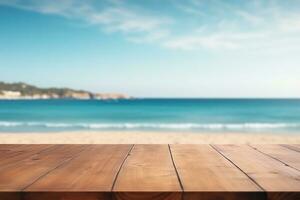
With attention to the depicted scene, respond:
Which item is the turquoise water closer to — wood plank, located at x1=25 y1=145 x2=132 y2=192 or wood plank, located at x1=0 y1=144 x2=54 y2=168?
wood plank, located at x1=0 y1=144 x2=54 y2=168

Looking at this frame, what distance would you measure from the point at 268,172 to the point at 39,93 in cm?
11380

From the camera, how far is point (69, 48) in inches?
2157

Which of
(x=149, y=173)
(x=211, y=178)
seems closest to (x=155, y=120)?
(x=149, y=173)

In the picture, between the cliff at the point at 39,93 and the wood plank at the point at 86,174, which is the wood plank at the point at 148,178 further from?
the cliff at the point at 39,93

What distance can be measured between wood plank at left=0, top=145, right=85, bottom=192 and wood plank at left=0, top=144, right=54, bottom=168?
1.9 inches

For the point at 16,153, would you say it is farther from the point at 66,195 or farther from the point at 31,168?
the point at 66,195

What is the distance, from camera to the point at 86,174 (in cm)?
166

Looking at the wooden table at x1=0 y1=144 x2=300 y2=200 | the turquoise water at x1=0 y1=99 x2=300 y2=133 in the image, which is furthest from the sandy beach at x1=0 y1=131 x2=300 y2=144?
the wooden table at x1=0 y1=144 x2=300 y2=200

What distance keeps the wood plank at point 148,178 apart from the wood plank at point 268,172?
0.30 m

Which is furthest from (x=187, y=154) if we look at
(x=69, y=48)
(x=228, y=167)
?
(x=69, y=48)

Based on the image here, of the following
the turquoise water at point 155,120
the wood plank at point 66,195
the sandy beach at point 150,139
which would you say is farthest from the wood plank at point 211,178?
the turquoise water at point 155,120

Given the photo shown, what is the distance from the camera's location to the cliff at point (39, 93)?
355 ft

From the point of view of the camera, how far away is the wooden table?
1332mm

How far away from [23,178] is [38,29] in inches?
1796
